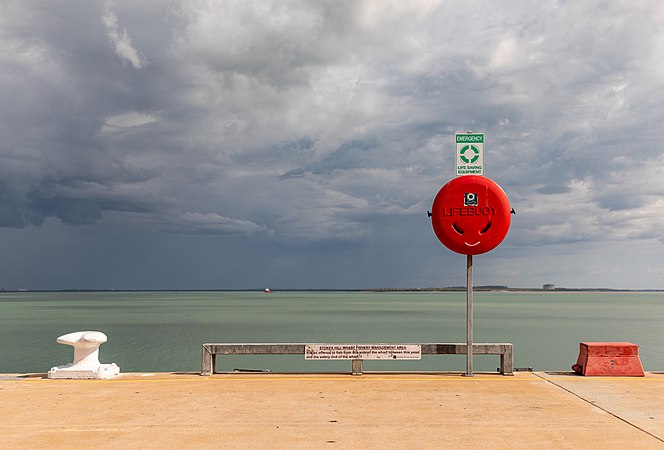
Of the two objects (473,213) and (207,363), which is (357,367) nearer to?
(207,363)

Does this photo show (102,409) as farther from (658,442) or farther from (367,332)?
(367,332)

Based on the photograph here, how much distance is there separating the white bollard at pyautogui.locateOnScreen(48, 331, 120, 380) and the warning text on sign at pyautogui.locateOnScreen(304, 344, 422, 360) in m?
4.20

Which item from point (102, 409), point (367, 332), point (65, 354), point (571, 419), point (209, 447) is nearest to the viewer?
point (209, 447)

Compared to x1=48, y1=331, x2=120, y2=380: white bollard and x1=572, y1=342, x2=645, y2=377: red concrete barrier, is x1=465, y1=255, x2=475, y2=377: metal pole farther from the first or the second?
x1=48, y1=331, x2=120, y2=380: white bollard

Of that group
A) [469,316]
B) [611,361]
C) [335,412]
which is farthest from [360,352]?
[611,361]

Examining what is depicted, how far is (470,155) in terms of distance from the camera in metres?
12.3

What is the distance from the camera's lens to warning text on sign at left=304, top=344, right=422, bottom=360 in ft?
39.7

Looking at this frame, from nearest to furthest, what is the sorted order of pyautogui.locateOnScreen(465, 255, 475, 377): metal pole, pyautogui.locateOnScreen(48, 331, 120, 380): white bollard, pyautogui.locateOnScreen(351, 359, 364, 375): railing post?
pyautogui.locateOnScreen(465, 255, 475, 377): metal pole
pyautogui.locateOnScreen(48, 331, 120, 380): white bollard
pyautogui.locateOnScreen(351, 359, 364, 375): railing post

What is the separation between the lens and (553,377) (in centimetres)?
1201

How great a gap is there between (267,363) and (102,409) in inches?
922

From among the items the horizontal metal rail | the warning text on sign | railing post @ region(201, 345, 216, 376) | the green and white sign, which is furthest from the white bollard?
the green and white sign

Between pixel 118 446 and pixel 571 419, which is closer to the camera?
pixel 118 446

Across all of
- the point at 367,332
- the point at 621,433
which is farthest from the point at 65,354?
the point at 621,433

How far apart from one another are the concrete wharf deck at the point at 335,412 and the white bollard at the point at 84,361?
0.93 feet
